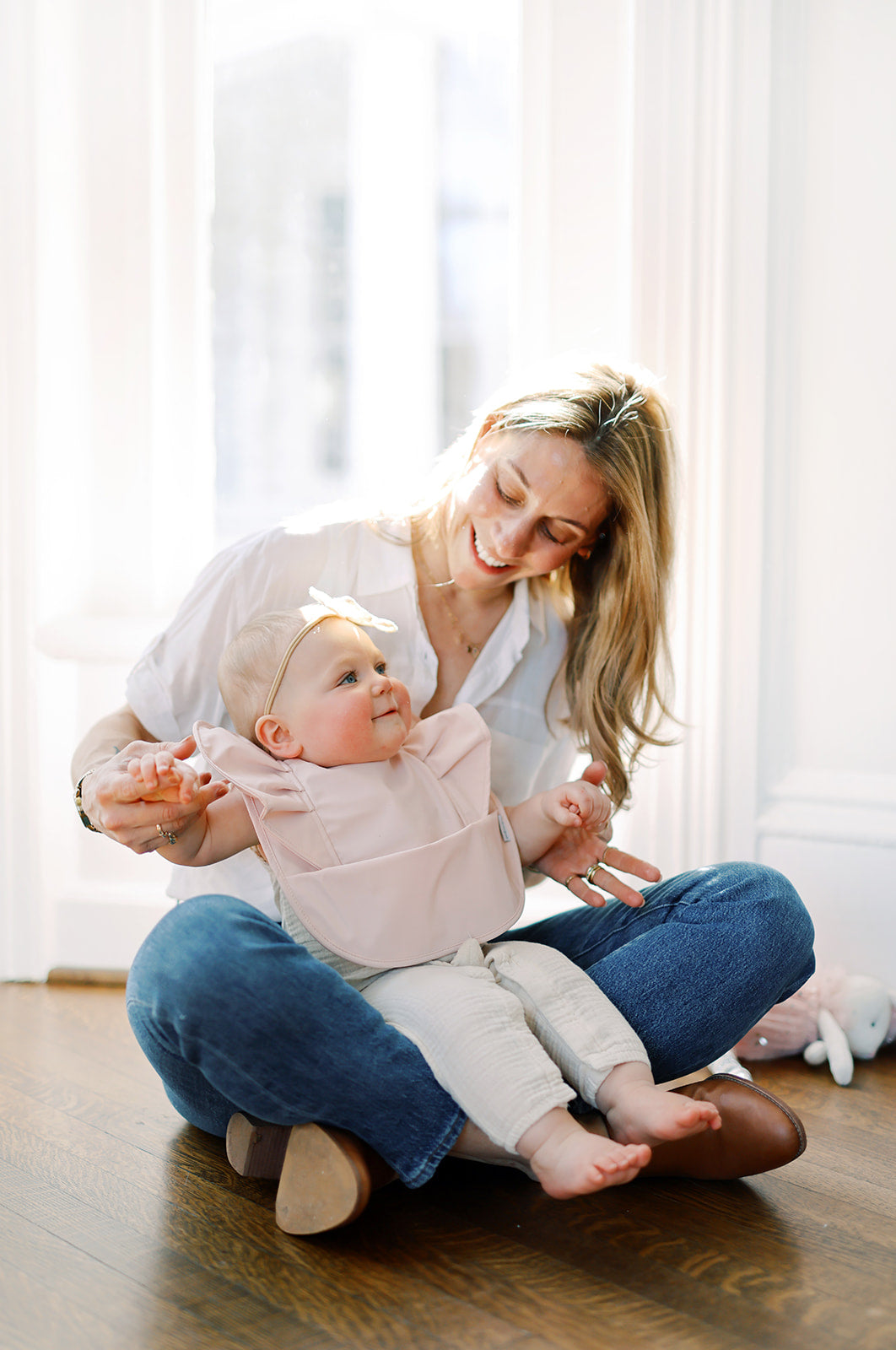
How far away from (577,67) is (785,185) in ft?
1.29

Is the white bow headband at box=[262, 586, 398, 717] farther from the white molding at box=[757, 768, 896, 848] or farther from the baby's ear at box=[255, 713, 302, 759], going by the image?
the white molding at box=[757, 768, 896, 848]

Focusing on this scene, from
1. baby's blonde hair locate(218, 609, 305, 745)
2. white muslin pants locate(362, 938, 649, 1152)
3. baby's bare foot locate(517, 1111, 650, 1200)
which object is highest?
baby's blonde hair locate(218, 609, 305, 745)

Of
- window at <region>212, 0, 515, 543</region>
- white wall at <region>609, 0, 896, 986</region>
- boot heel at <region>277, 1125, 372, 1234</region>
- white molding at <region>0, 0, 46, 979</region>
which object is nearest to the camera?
boot heel at <region>277, 1125, 372, 1234</region>

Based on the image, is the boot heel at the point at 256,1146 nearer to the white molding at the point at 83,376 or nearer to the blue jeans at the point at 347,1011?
the blue jeans at the point at 347,1011

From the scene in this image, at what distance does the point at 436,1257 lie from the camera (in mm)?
1049

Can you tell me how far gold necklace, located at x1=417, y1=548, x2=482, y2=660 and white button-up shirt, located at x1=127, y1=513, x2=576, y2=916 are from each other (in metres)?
0.03

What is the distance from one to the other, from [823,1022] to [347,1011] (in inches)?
33.7

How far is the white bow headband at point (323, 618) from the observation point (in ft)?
3.98

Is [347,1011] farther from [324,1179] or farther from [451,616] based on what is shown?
[451,616]

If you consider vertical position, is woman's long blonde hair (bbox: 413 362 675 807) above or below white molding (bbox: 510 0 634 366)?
below

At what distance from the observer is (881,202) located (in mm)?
1717

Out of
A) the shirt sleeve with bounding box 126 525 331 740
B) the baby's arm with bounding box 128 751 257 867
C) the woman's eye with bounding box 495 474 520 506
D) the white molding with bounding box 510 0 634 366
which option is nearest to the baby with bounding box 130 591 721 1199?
the baby's arm with bounding box 128 751 257 867

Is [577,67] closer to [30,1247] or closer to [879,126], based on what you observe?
[879,126]

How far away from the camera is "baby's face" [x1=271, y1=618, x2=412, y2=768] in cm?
121
